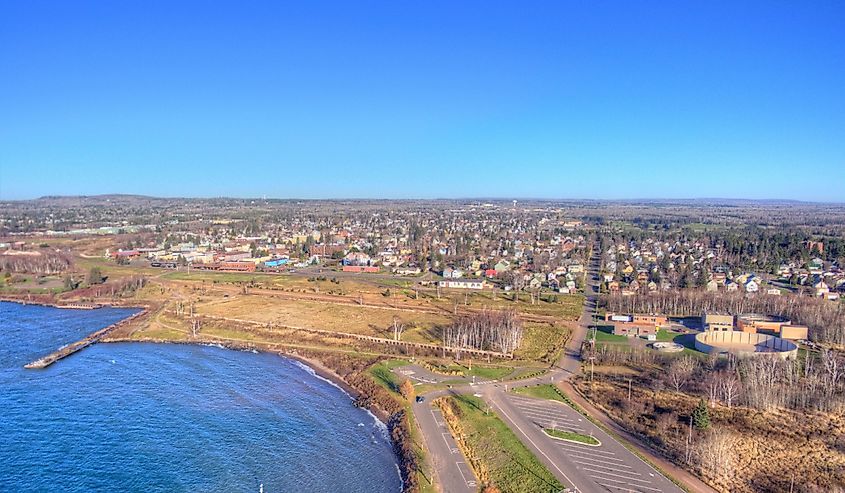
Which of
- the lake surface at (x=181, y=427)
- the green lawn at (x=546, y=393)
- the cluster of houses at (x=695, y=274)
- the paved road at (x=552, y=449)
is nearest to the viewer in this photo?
the paved road at (x=552, y=449)

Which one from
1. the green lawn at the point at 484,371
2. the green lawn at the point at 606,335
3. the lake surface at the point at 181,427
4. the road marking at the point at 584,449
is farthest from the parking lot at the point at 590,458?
the green lawn at the point at 606,335

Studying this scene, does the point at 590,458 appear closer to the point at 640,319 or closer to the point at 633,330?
the point at 633,330

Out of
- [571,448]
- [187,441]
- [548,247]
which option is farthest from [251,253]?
[571,448]

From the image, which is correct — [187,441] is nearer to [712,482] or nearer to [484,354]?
[484,354]

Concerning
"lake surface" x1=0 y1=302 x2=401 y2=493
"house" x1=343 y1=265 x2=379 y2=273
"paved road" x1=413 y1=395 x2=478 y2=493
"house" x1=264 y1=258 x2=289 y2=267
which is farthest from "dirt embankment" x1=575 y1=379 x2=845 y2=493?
"house" x1=264 y1=258 x2=289 y2=267

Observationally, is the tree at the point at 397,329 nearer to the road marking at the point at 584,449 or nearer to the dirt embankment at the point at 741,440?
the dirt embankment at the point at 741,440

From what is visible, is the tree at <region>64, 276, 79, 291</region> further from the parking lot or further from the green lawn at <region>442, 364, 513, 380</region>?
the parking lot

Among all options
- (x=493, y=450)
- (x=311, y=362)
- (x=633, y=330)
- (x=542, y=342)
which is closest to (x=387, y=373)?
(x=311, y=362)
